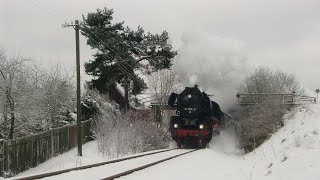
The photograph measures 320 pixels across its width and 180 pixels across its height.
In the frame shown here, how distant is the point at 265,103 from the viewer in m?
35.5

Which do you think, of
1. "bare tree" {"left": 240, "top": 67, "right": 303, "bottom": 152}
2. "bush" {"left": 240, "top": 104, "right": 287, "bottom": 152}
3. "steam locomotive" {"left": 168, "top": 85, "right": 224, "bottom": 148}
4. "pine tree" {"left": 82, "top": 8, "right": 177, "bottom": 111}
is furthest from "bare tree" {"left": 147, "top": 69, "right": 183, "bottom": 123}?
"steam locomotive" {"left": 168, "top": 85, "right": 224, "bottom": 148}

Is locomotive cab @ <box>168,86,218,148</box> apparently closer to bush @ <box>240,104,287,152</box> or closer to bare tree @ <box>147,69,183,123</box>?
bush @ <box>240,104,287,152</box>

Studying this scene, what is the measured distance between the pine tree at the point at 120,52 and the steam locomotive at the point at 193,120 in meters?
15.4

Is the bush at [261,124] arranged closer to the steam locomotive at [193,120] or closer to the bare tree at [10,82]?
the steam locomotive at [193,120]

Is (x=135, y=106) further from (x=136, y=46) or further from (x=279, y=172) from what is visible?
(x=279, y=172)

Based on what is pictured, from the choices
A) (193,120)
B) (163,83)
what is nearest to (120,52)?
(163,83)

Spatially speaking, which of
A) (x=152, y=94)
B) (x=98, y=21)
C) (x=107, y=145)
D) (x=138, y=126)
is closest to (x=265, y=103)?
(x=138, y=126)

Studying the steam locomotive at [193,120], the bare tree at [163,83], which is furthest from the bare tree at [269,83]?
the steam locomotive at [193,120]

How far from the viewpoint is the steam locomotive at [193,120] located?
2808 cm

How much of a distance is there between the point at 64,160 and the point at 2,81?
289 inches

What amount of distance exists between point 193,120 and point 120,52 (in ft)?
55.7

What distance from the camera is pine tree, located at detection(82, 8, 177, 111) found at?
4353 centimetres

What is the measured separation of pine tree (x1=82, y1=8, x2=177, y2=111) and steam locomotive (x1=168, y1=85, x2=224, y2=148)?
50.6 ft

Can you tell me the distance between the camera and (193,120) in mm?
28500
